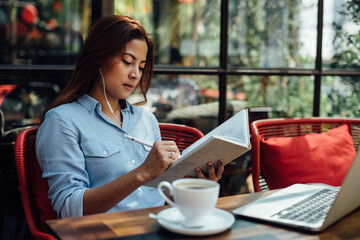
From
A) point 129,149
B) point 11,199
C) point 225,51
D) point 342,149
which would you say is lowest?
point 11,199

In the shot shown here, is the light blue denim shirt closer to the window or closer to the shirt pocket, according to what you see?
the shirt pocket

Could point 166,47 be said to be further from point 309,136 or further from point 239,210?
point 239,210

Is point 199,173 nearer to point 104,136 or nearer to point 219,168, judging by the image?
point 219,168

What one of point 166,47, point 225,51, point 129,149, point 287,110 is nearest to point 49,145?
point 129,149

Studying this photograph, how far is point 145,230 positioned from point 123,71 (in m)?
0.74

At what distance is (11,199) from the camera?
1930 millimetres

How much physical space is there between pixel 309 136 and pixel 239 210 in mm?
1109

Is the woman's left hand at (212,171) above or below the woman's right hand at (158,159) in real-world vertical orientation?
below

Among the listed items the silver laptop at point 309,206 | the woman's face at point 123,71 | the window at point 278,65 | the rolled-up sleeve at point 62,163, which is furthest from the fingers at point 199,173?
the window at point 278,65

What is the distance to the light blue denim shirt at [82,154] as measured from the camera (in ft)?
4.27

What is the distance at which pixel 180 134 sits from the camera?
185 cm

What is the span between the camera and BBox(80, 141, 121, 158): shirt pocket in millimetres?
1409

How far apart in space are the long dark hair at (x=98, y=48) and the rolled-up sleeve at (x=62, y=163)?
157 millimetres

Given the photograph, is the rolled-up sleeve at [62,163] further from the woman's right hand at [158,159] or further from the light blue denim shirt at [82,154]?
the woman's right hand at [158,159]
